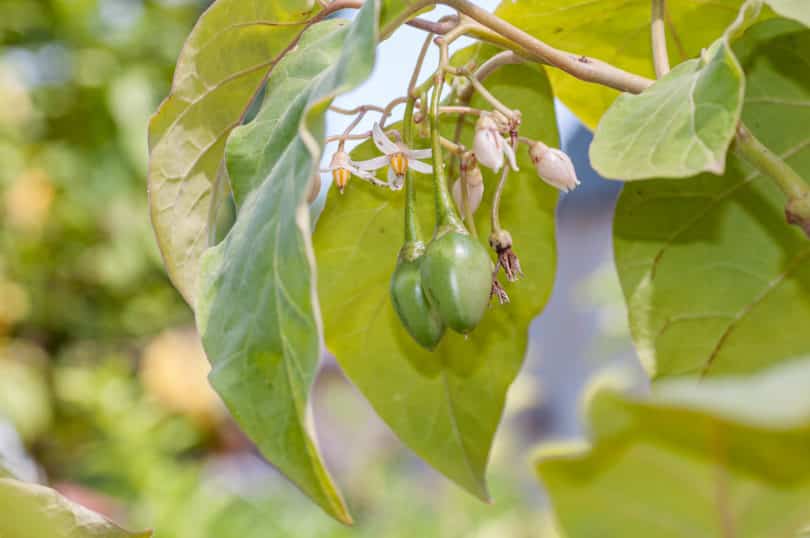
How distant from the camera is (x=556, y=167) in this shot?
0.40 meters

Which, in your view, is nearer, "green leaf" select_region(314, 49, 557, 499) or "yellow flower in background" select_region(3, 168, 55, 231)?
"green leaf" select_region(314, 49, 557, 499)

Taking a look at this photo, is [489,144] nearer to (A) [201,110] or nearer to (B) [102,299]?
(A) [201,110]

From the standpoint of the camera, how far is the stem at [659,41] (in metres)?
0.37

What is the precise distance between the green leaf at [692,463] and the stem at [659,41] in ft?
0.69

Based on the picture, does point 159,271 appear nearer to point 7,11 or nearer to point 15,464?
point 7,11

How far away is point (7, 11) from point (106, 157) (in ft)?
1.34

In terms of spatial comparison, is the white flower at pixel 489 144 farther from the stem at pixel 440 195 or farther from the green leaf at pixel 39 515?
the green leaf at pixel 39 515

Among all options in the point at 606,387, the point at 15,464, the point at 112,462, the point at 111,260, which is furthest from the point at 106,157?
the point at 606,387

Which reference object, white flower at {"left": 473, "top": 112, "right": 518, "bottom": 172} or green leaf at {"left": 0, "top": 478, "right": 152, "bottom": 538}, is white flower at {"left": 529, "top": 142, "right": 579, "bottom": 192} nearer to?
white flower at {"left": 473, "top": 112, "right": 518, "bottom": 172}

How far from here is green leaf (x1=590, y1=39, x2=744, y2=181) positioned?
0.89 feet

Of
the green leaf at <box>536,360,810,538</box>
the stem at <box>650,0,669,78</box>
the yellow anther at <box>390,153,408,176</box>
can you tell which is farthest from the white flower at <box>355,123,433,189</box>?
the green leaf at <box>536,360,810,538</box>

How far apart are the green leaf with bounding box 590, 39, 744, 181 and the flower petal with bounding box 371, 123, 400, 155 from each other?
123mm

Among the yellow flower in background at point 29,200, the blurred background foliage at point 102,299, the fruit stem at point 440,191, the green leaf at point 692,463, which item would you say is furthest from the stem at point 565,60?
the yellow flower in background at point 29,200

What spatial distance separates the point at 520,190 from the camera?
0.47 meters
